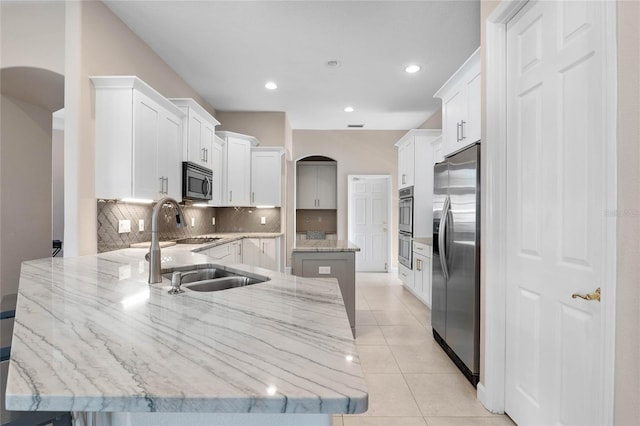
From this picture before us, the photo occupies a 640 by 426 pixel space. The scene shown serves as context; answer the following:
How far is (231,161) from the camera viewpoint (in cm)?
495

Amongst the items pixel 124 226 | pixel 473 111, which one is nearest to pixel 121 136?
pixel 124 226

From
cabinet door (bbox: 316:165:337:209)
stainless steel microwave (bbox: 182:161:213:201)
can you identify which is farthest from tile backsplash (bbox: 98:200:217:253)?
cabinet door (bbox: 316:165:337:209)

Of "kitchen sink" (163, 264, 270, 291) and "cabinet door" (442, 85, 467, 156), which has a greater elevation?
"cabinet door" (442, 85, 467, 156)

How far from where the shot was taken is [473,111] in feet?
8.07

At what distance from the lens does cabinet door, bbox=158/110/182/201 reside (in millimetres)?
3102

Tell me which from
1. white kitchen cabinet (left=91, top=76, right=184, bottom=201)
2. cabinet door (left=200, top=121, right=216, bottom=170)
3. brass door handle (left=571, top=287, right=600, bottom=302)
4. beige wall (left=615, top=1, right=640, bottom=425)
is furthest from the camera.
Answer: cabinet door (left=200, top=121, right=216, bottom=170)

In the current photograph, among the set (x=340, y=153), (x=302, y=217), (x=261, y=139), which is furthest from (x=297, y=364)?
(x=302, y=217)

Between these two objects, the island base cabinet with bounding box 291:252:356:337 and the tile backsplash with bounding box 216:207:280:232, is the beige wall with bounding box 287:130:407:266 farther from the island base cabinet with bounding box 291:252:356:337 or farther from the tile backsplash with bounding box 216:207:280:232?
the island base cabinet with bounding box 291:252:356:337

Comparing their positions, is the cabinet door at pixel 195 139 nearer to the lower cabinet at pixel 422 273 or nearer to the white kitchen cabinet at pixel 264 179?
the white kitchen cabinet at pixel 264 179

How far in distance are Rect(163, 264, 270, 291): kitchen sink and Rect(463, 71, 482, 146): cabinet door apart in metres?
1.93

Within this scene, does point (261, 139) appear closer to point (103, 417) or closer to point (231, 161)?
point (231, 161)

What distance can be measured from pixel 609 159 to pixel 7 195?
15.4 ft

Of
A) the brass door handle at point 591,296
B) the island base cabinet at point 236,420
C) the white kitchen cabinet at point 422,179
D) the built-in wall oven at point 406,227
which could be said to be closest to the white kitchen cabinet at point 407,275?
the built-in wall oven at point 406,227

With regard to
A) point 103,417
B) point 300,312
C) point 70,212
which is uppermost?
point 70,212
